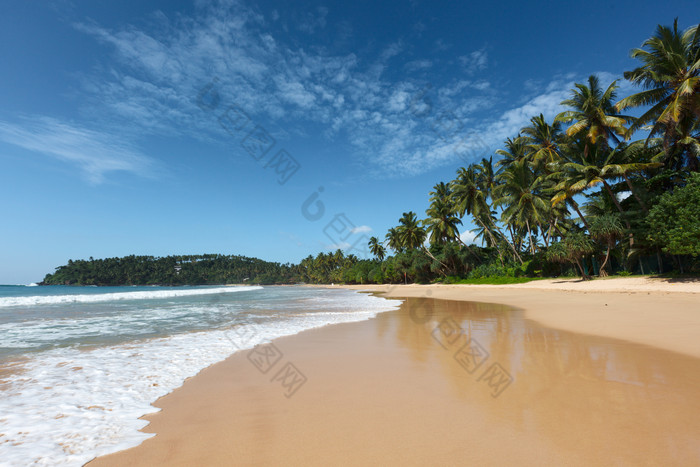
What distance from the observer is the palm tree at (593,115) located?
71.8ft

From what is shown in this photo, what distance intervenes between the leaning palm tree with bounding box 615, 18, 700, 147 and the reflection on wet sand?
58.5 feet

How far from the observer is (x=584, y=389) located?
3617 mm

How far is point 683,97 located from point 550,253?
501 inches

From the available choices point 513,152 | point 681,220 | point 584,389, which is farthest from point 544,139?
point 584,389

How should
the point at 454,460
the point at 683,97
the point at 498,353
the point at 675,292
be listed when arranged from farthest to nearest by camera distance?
1. the point at 683,97
2. the point at 675,292
3. the point at 498,353
4. the point at 454,460

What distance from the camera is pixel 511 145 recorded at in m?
33.2

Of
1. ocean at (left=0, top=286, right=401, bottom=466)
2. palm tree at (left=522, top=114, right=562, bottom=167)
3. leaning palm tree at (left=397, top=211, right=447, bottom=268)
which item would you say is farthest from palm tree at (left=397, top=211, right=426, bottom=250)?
ocean at (left=0, top=286, right=401, bottom=466)

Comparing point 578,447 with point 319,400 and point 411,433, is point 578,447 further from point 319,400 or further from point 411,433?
point 319,400

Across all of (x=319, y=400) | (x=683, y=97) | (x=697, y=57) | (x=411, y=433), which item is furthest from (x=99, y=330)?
(x=697, y=57)

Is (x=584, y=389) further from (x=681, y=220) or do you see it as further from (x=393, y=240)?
(x=393, y=240)

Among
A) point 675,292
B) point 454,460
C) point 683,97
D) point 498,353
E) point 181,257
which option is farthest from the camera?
point 181,257

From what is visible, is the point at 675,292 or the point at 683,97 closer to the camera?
the point at 675,292

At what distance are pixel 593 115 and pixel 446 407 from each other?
27.1 metres

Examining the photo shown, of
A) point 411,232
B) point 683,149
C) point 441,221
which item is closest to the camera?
point 683,149
